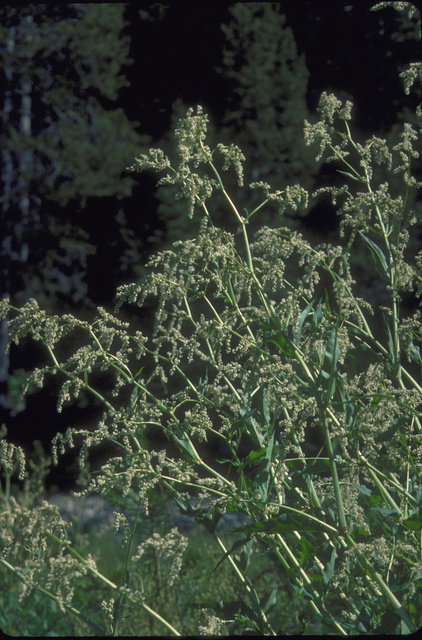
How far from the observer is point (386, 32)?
385 centimetres

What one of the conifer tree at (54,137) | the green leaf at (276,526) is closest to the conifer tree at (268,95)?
the conifer tree at (54,137)

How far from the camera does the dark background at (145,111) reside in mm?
3881

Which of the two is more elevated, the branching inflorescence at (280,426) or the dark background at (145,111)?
the dark background at (145,111)

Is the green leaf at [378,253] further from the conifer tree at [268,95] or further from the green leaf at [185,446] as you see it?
the conifer tree at [268,95]

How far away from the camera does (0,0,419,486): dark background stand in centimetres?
388

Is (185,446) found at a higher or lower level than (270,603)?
higher

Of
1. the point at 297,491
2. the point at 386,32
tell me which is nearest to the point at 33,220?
the point at 386,32

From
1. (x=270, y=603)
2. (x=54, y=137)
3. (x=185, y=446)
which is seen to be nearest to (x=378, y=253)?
(x=185, y=446)

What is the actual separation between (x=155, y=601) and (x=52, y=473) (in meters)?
2.75

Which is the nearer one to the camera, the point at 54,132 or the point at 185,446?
the point at 185,446

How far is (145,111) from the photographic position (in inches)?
177

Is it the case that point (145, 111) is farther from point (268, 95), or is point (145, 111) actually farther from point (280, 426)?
point (280, 426)

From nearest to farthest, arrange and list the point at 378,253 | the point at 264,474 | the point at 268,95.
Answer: the point at 264,474, the point at 378,253, the point at 268,95

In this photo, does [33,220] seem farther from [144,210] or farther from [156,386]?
[156,386]
